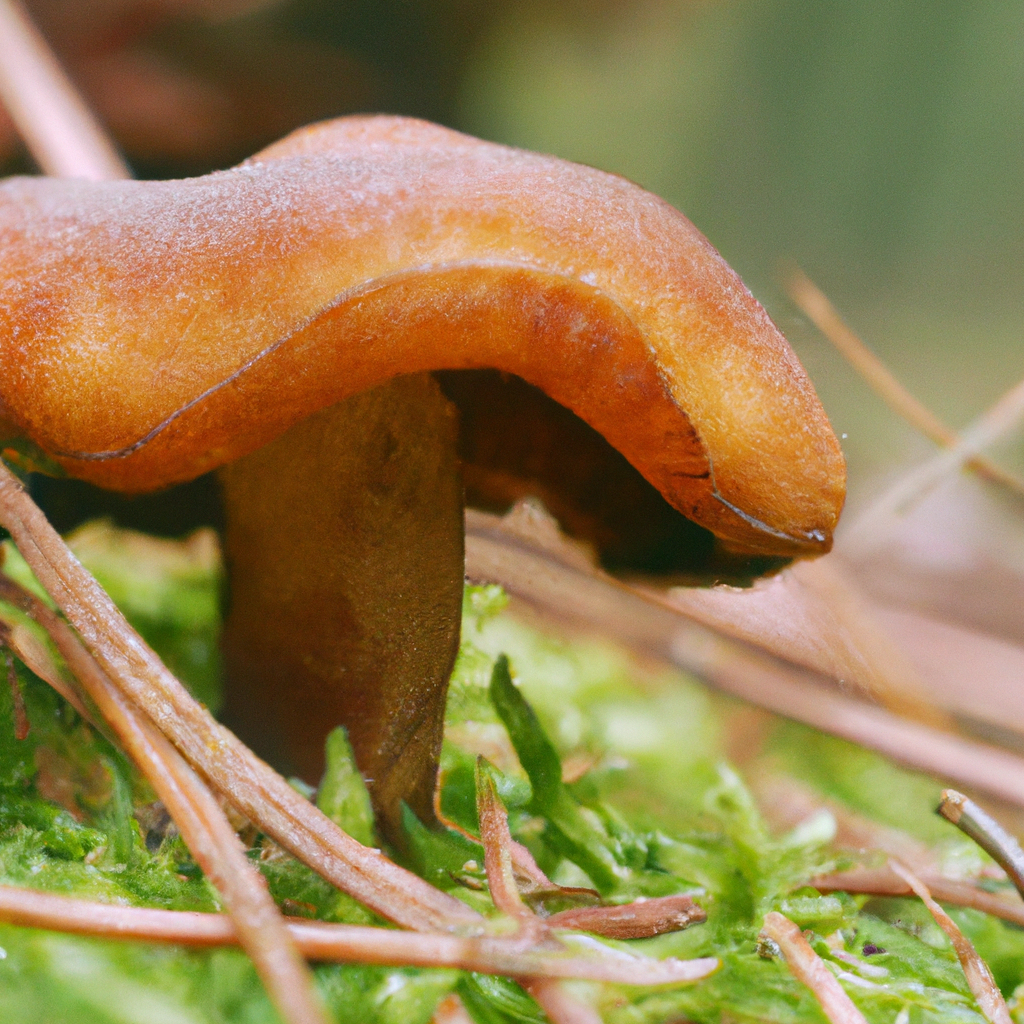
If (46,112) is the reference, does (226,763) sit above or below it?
A: below

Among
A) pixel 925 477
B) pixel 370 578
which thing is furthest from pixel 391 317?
pixel 925 477

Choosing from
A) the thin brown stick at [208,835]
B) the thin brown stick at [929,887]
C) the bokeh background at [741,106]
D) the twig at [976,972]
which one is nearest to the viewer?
the thin brown stick at [208,835]

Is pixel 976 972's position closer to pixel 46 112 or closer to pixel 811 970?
pixel 811 970

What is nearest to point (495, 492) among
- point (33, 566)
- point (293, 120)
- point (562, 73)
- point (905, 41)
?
point (33, 566)

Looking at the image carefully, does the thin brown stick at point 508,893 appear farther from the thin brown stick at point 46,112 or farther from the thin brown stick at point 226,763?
the thin brown stick at point 46,112

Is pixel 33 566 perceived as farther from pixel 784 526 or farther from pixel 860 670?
pixel 860 670

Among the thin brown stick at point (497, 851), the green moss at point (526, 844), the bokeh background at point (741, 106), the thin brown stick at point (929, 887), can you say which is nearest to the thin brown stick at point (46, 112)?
the bokeh background at point (741, 106)

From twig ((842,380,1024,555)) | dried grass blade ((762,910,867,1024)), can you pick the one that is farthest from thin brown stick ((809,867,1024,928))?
twig ((842,380,1024,555))
